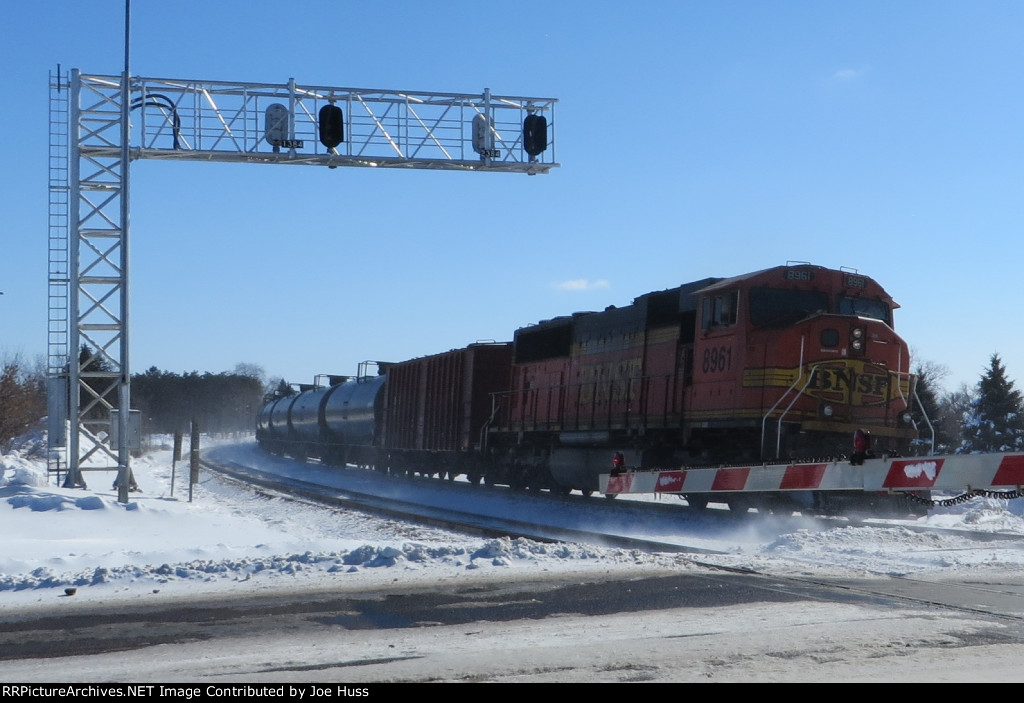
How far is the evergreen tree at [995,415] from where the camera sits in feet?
157

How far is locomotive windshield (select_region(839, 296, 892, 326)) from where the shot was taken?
1661cm

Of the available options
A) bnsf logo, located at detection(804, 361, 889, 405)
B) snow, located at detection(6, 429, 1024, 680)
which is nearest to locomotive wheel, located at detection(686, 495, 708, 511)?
snow, located at detection(6, 429, 1024, 680)

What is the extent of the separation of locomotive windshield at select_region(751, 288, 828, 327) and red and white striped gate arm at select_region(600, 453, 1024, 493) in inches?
156

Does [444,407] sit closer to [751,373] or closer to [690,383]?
[690,383]

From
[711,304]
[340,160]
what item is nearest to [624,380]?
[711,304]

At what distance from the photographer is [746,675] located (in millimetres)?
5742

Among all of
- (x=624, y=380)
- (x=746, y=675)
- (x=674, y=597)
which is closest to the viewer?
(x=746, y=675)

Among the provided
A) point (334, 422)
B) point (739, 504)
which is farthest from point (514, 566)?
point (334, 422)

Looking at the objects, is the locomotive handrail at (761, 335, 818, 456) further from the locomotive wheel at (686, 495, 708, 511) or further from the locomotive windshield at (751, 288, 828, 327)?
the locomotive wheel at (686, 495, 708, 511)

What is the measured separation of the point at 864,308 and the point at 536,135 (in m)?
8.67
